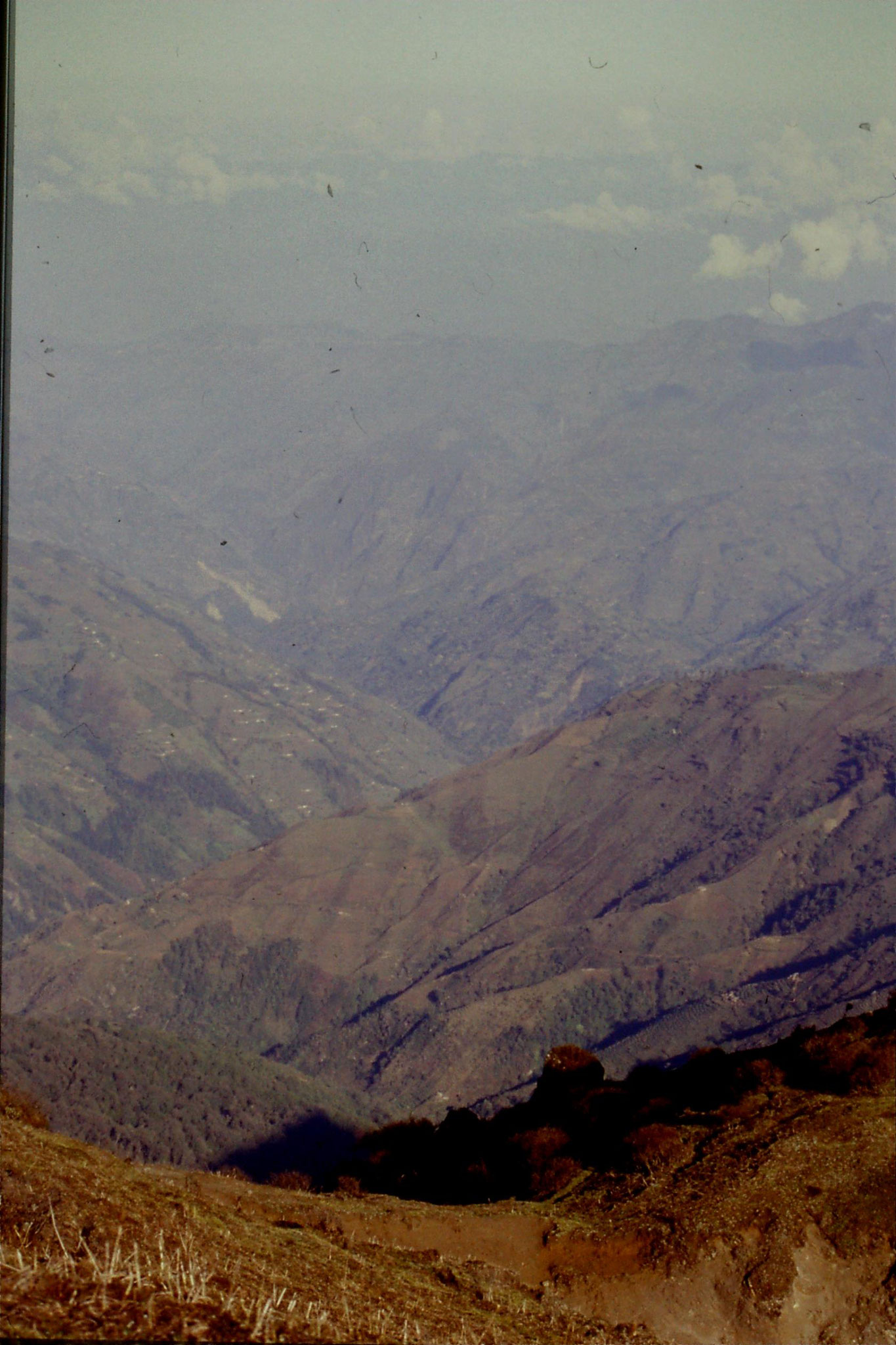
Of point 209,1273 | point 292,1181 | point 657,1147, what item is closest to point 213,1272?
point 209,1273

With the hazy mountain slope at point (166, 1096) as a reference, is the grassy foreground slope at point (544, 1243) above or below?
above

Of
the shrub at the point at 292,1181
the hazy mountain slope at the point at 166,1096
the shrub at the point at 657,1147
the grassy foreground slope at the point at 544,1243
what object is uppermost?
the grassy foreground slope at the point at 544,1243

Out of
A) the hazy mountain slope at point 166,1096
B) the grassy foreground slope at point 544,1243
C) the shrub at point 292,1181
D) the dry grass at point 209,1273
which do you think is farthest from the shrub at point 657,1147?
the hazy mountain slope at point 166,1096

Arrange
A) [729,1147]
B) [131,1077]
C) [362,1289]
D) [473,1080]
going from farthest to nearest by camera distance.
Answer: [473,1080] < [131,1077] < [729,1147] < [362,1289]

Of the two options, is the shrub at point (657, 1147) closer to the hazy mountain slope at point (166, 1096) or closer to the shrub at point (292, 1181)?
the shrub at point (292, 1181)

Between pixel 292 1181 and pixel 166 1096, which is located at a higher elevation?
pixel 292 1181

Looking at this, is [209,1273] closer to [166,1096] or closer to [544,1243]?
[544,1243]

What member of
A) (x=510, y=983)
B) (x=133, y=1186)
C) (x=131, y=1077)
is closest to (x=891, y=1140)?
(x=133, y=1186)

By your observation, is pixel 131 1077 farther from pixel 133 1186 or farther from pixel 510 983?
pixel 133 1186
